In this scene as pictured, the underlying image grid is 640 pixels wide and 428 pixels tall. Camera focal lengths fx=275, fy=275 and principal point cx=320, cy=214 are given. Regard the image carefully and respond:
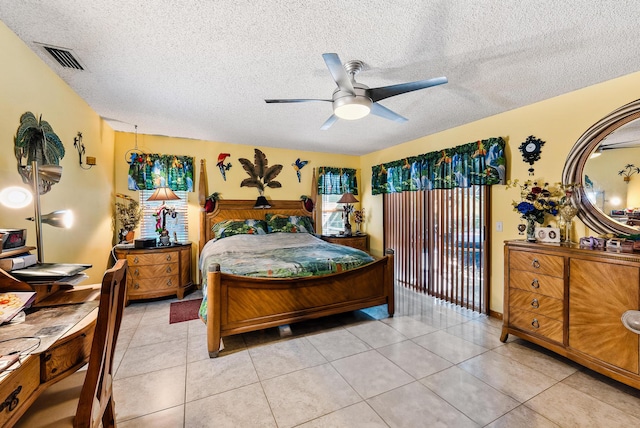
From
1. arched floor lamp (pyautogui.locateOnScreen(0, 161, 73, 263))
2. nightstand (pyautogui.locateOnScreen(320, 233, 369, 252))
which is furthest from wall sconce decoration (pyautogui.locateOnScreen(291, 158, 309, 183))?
arched floor lamp (pyautogui.locateOnScreen(0, 161, 73, 263))

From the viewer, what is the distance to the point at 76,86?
263 centimetres

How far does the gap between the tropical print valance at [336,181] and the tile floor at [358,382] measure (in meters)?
2.97

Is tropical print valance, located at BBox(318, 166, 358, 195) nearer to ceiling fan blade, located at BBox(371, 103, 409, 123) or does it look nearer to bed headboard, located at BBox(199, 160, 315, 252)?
bed headboard, located at BBox(199, 160, 315, 252)

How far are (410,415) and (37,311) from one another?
2.16m

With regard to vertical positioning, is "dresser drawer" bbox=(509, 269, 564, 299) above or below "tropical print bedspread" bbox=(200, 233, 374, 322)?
below

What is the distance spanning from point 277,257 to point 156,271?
1.88 m

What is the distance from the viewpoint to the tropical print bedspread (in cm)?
279

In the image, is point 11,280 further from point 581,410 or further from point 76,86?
point 581,410

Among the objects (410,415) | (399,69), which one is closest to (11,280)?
(410,415)

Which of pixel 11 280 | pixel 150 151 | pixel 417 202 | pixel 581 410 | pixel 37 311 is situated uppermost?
pixel 150 151

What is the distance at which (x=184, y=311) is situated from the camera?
353 centimetres

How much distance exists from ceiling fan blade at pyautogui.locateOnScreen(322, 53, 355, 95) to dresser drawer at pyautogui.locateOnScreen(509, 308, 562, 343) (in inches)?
100

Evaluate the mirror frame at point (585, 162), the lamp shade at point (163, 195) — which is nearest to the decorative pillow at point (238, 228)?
the lamp shade at point (163, 195)

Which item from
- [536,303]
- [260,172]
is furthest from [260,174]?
[536,303]
